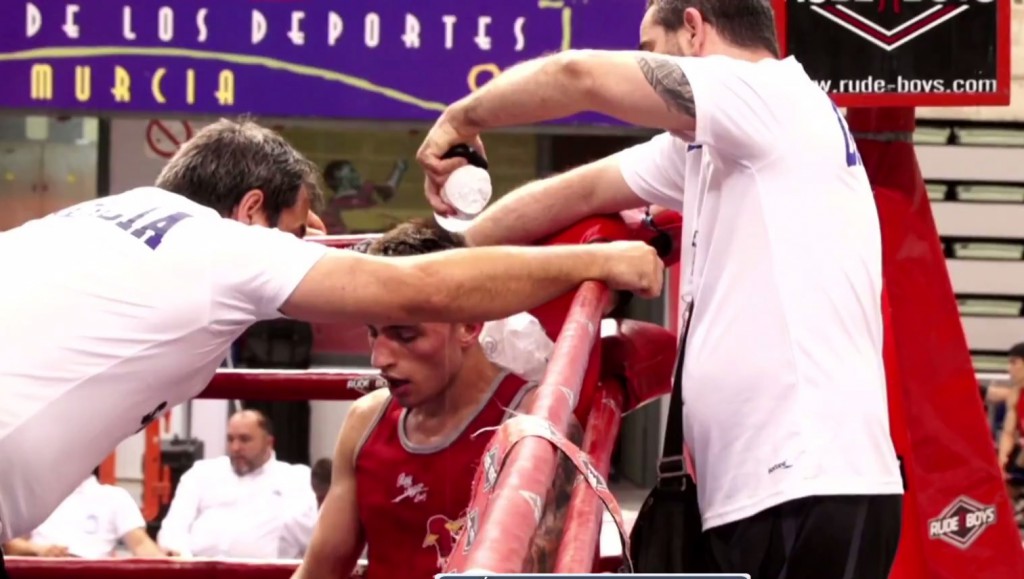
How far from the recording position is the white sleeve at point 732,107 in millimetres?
2072

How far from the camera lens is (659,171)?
255cm

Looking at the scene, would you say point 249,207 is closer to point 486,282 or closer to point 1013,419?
point 486,282

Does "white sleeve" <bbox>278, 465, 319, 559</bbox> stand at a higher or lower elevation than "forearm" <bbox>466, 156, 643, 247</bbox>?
lower

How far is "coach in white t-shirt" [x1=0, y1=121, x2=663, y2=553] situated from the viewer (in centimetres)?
206

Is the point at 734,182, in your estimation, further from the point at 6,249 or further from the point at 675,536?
the point at 6,249

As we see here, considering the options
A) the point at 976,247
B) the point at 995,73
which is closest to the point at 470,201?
the point at 995,73

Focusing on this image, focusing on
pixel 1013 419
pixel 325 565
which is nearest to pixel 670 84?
pixel 325 565

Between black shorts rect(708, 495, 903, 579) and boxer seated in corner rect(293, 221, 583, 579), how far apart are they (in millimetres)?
557

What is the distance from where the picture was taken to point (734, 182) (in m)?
2.17

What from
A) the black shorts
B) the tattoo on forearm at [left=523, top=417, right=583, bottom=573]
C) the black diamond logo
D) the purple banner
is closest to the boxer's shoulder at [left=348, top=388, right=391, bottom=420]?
the black shorts

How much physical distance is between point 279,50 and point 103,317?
3.51m

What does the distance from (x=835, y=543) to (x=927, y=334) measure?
2.08ft

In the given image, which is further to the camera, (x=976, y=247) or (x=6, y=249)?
(x=976, y=247)

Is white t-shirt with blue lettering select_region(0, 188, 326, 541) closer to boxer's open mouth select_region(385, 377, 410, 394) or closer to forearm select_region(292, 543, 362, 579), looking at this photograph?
boxer's open mouth select_region(385, 377, 410, 394)
